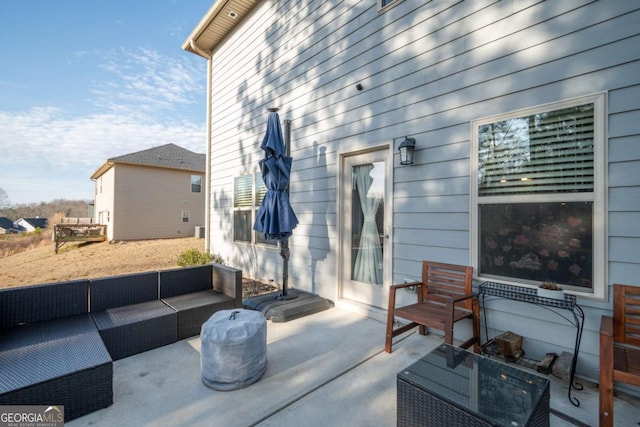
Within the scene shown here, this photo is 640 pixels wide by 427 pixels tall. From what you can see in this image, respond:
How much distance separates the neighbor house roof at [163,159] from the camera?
1482cm

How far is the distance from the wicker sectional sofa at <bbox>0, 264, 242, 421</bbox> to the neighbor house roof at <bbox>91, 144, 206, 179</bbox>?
1430 centimetres

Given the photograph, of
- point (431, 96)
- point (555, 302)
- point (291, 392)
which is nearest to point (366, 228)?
point (431, 96)

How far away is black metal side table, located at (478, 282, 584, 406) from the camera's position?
207 cm

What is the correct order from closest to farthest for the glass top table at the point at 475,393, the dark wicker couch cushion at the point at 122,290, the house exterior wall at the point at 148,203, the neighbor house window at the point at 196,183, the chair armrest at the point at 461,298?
the glass top table at the point at 475,393, the chair armrest at the point at 461,298, the dark wicker couch cushion at the point at 122,290, the house exterior wall at the point at 148,203, the neighbor house window at the point at 196,183

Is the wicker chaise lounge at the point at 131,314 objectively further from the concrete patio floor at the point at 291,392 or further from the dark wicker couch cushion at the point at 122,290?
the concrete patio floor at the point at 291,392

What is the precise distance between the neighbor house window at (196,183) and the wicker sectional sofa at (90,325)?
49.0 ft

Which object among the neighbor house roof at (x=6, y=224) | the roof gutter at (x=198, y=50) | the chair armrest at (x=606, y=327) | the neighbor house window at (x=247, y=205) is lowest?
the neighbor house roof at (x=6, y=224)

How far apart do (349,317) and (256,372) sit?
1.72 meters

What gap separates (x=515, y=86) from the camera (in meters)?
2.54

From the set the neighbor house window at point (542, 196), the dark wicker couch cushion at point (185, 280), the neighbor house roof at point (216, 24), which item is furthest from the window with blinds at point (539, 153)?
the neighbor house roof at point (216, 24)

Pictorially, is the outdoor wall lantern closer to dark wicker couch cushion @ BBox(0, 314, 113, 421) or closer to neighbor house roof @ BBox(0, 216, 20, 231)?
dark wicker couch cushion @ BBox(0, 314, 113, 421)

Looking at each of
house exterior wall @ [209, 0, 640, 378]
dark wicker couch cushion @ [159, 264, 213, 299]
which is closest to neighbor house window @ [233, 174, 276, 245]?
house exterior wall @ [209, 0, 640, 378]

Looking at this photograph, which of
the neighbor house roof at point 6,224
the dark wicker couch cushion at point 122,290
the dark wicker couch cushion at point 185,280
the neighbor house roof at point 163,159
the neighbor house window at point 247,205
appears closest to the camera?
the dark wicker couch cushion at point 122,290

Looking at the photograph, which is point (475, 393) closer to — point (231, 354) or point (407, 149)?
point (231, 354)
